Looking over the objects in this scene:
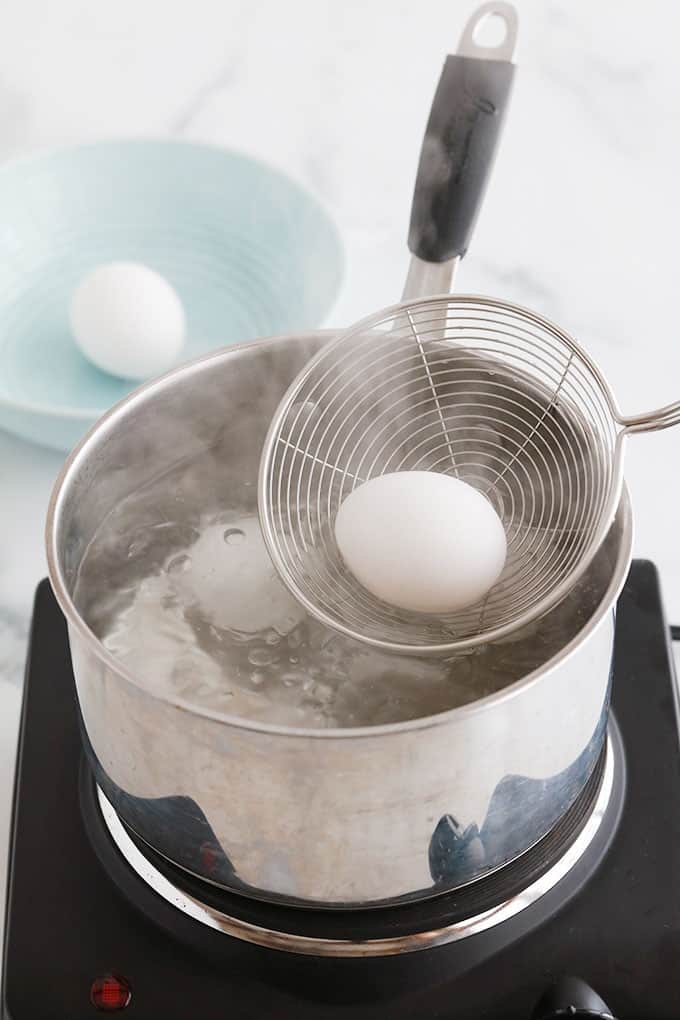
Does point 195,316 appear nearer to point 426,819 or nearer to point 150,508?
point 150,508

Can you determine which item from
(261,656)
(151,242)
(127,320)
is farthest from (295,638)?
(151,242)

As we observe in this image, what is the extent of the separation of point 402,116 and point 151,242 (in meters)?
0.33

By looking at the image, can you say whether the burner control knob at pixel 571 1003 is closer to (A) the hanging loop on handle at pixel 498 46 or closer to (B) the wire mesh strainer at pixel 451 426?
(B) the wire mesh strainer at pixel 451 426

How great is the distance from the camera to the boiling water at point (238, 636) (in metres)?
0.66

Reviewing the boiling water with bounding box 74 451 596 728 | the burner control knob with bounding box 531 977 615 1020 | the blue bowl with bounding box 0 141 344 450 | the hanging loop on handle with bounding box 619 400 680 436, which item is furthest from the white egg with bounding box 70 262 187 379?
the burner control knob with bounding box 531 977 615 1020

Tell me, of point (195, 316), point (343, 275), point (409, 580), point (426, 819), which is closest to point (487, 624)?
point (409, 580)

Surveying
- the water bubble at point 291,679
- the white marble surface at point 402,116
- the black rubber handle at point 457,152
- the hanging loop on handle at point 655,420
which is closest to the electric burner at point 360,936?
the water bubble at point 291,679

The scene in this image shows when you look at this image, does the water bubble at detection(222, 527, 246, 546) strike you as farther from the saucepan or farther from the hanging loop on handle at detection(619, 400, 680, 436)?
the hanging loop on handle at detection(619, 400, 680, 436)

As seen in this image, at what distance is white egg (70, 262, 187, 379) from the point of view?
1.02 meters

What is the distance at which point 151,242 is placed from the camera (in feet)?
3.86

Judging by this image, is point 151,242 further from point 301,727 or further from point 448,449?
point 301,727

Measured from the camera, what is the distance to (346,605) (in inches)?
28.6

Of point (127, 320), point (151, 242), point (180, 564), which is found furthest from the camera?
point (151, 242)

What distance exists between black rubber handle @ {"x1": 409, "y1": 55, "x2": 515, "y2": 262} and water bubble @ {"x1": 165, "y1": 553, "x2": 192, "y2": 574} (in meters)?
0.25
